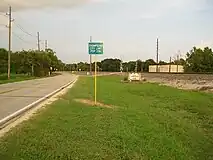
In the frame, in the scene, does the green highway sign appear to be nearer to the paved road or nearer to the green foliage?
the paved road

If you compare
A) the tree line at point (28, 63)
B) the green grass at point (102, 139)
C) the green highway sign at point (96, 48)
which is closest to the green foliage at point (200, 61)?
the tree line at point (28, 63)

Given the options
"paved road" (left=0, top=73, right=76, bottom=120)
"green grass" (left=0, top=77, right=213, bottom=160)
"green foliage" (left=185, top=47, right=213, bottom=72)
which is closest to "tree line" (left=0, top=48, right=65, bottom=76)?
"green foliage" (left=185, top=47, right=213, bottom=72)

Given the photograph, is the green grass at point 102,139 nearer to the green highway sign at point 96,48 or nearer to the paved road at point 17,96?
the paved road at point 17,96

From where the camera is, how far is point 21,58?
8988cm

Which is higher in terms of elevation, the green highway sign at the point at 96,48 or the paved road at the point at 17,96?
the green highway sign at the point at 96,48

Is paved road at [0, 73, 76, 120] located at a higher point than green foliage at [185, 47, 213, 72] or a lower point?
lower

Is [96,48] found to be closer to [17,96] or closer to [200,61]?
Answer: [17,96]

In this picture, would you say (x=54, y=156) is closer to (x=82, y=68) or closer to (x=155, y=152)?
(x=155, y=152)

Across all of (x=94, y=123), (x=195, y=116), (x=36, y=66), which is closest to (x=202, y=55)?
(x=36, y=66)

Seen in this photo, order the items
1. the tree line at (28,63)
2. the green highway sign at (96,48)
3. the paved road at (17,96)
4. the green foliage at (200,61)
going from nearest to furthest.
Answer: the paved road at (17,96) < the green highway sign at (96,48) < the tree line at (28,63) < the green foliage at (200,61)

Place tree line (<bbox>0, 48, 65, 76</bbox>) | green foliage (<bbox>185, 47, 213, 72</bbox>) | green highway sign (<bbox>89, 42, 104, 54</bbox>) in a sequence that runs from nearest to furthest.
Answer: green highway sign (<bbox>89, 42, 104, 54</bbox>) → tree line (<bbox>0, 48, 65, 76</bbox>) → green foliage (<bbox>185, 47, 213, 72</bbox>)

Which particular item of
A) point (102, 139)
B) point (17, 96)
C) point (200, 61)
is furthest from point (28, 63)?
point (102, 139)

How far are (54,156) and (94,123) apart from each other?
4567mm

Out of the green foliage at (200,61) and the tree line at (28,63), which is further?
the green foliage at (200,61)
